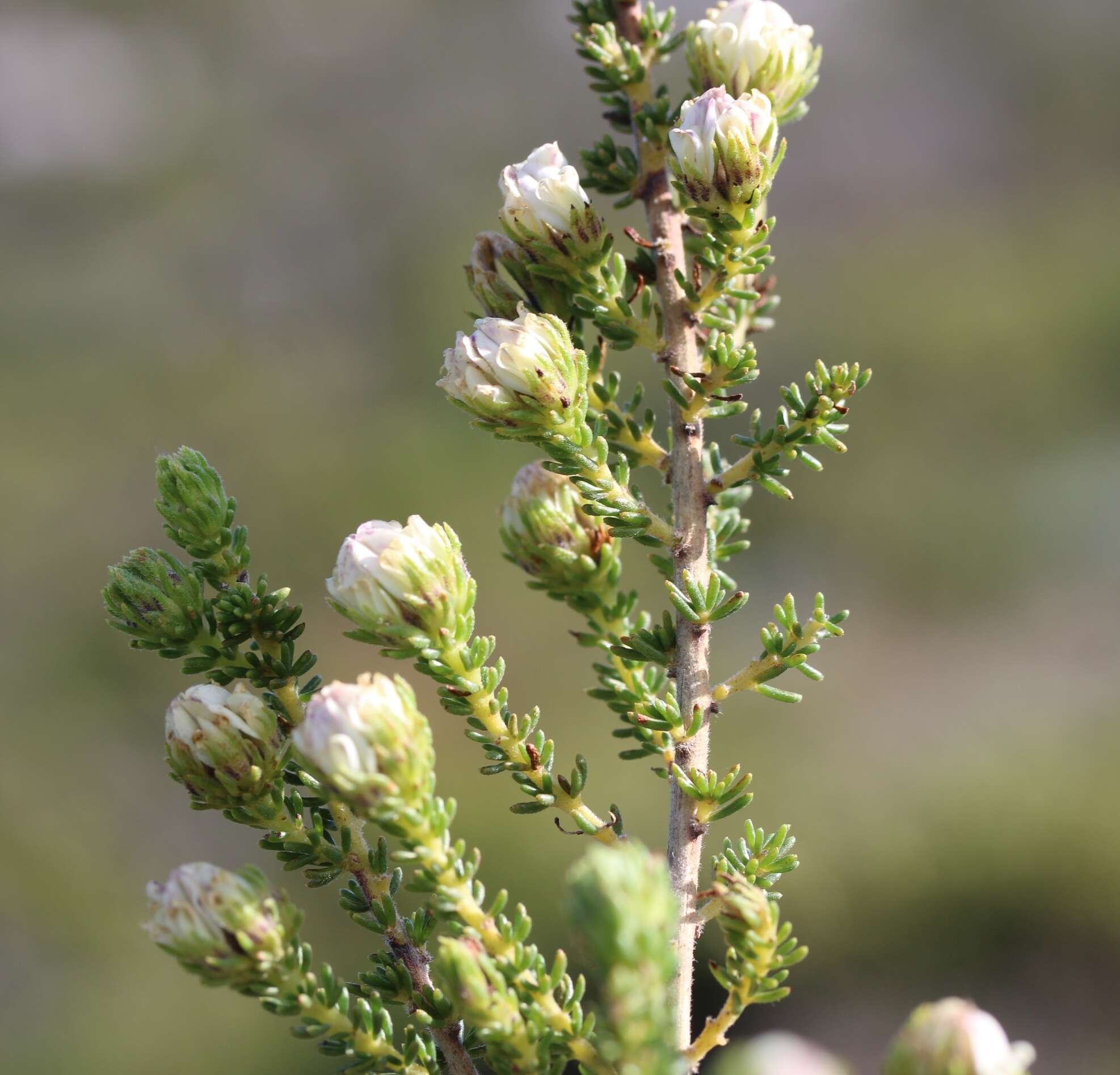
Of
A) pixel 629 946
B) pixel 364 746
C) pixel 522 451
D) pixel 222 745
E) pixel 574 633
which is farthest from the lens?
pixel 522 451

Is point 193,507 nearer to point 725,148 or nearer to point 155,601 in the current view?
point 155,601

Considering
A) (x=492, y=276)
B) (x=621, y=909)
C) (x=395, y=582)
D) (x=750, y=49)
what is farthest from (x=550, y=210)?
(x=621, y=909)

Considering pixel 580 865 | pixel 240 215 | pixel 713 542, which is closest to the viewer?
pixel 580 865

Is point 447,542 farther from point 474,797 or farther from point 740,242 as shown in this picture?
point 474,797

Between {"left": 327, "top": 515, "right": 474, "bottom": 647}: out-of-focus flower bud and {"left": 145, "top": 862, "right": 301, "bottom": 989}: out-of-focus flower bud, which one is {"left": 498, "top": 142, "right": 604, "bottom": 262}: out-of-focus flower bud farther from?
{"left": 145, "top": 862, "right": 301, "bottom": 989}: out-of-focus flower bud

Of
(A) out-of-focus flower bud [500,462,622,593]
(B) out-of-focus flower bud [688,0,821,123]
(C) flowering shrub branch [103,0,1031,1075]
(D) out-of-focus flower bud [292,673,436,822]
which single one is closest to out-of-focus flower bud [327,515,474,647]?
(C) flowering shrub branch [103,0,1031,1075]

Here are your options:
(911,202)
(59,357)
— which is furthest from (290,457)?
(911,202)
